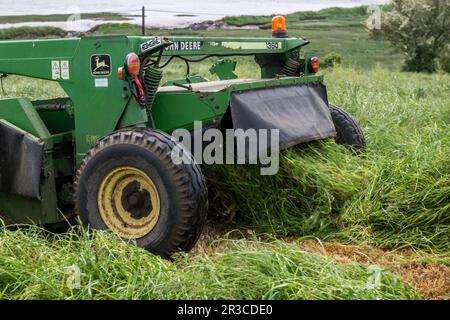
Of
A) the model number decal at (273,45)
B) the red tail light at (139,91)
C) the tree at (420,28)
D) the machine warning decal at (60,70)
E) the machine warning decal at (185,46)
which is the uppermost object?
the machine warning decal at (185,46)

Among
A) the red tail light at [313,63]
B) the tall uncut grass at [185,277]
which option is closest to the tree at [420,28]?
the red tail light at [313,63]

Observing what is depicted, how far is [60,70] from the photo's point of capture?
5367 millimetres

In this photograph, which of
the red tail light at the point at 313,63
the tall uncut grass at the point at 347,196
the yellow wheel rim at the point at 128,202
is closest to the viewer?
the yellow wheel rim at the point at 128,202

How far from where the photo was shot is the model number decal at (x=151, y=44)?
5074 millimetres

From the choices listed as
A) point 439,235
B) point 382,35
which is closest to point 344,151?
point 439,235

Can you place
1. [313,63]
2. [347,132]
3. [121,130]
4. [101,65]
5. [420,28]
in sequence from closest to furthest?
[121,130], [101,65], [347,132], [313,63], [420,28]

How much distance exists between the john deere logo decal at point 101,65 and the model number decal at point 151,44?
9.7 inches

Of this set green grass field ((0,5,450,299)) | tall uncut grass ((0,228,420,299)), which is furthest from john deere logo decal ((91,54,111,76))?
tall uncut grass ((0,228,420,299))

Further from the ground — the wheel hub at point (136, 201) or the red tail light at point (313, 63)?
the red tail light at point (313, 63)

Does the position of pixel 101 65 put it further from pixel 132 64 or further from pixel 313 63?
pixel 313 63

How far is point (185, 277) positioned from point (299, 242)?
5.42 ft

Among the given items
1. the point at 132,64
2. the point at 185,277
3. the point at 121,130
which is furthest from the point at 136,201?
the point at 185,277

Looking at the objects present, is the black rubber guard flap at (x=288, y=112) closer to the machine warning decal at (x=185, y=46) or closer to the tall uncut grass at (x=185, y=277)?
the machine warning decal at (x=185, y=46)

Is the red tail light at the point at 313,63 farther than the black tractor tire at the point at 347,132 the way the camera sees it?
Yes
